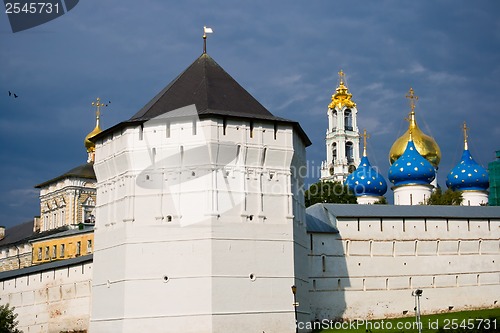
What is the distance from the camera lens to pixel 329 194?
5125cm

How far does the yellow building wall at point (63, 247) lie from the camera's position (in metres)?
43.0

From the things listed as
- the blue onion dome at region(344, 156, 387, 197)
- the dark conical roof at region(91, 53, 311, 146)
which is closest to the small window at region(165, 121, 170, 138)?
the dark conical roof at region(91, 53, 311, 146)

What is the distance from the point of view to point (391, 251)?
100.0ft

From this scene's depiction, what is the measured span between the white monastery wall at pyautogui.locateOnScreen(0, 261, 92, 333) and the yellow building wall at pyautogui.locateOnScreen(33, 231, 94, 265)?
767cm

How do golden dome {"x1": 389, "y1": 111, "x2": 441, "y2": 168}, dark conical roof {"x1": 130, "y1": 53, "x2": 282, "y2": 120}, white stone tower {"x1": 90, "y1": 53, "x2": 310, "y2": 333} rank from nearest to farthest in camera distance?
white stone tower {"x1": 90, "y1": 53, "x2": 310, "y2": 333}, dark conical roof {"x1": 130, "y1": 53, "x2": 282, "y2": 120}, golden dome {"x1": 389, "y1": 111, "x2": 441, "y2": 168}

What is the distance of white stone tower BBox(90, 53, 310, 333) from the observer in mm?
23953

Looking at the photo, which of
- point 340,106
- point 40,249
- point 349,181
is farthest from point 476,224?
point 340,106

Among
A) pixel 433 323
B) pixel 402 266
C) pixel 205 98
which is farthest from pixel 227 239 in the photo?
pixel 402 266

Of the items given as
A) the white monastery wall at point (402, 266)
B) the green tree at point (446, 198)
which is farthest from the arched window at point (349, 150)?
the white monastery wall at point (402, 266)

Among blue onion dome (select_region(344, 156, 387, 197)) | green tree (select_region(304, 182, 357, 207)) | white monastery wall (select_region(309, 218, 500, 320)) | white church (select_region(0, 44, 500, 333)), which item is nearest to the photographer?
white church (select_region(0, 44, 500, 333))

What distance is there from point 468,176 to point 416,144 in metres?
5.73

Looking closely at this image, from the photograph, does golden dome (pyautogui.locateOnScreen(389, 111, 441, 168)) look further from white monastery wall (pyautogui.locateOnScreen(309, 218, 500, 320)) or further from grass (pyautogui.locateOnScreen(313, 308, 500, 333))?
grass (pyautogui.locateOnScreen(313, 308, 500, 333))

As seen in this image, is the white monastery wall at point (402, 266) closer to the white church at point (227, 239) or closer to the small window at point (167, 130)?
the white church at point (227, 239)

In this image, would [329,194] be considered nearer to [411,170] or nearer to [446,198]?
[411,170]
